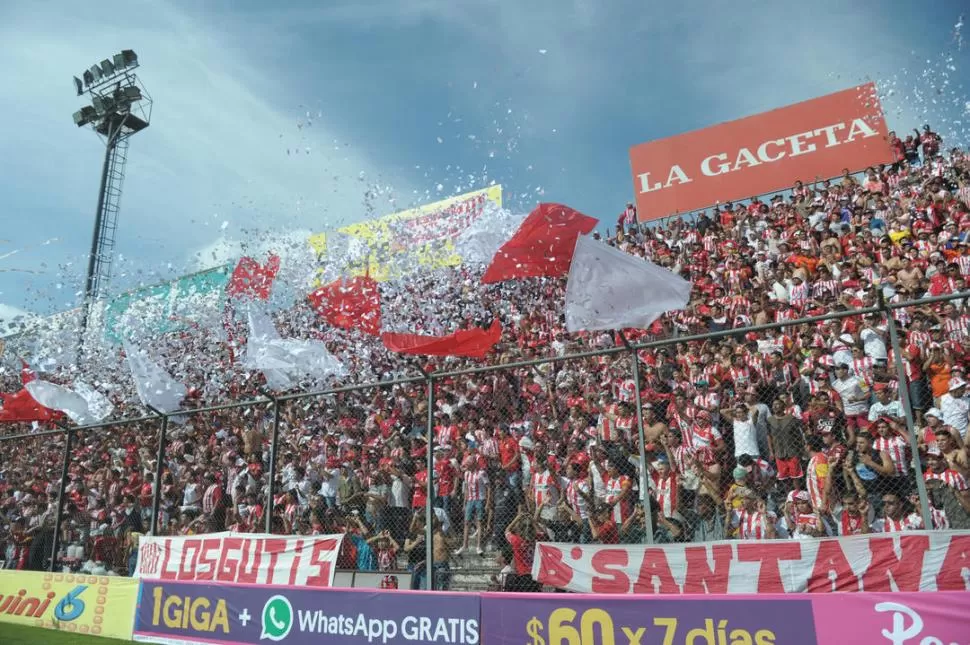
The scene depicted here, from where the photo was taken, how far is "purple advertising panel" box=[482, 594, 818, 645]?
17.5 ft

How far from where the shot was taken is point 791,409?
26.5 ft

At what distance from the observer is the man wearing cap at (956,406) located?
24.8ft

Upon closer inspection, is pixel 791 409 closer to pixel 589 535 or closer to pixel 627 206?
pixel 589 535

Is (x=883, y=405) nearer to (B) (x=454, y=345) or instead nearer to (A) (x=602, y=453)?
(A) (x=602, y=453)

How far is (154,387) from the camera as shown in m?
10.8

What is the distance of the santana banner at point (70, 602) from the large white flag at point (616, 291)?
22.4ft

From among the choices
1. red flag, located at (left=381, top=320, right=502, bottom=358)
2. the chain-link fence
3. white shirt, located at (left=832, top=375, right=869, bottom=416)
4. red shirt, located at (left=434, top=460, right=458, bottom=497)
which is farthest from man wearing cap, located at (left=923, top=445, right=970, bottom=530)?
red flag, located at (left=381, top=320, right=502, bottom=358)

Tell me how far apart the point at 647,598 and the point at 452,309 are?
12270mm

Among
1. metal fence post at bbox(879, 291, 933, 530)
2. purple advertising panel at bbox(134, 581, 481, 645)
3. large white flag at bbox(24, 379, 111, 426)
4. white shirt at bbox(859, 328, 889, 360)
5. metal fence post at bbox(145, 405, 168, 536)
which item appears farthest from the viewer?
large white flag at bbox(24, 379, 111, 426)

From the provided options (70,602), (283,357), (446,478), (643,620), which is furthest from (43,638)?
(643,620)

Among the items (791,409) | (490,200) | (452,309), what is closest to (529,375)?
(791,409)

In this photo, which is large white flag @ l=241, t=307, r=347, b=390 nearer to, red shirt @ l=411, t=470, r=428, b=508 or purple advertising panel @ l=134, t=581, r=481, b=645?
red shirt @ l=411, t=470, r=428, b=508

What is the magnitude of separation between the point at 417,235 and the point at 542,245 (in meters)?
11.0

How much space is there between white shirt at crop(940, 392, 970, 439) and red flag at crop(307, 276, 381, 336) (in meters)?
10.6
